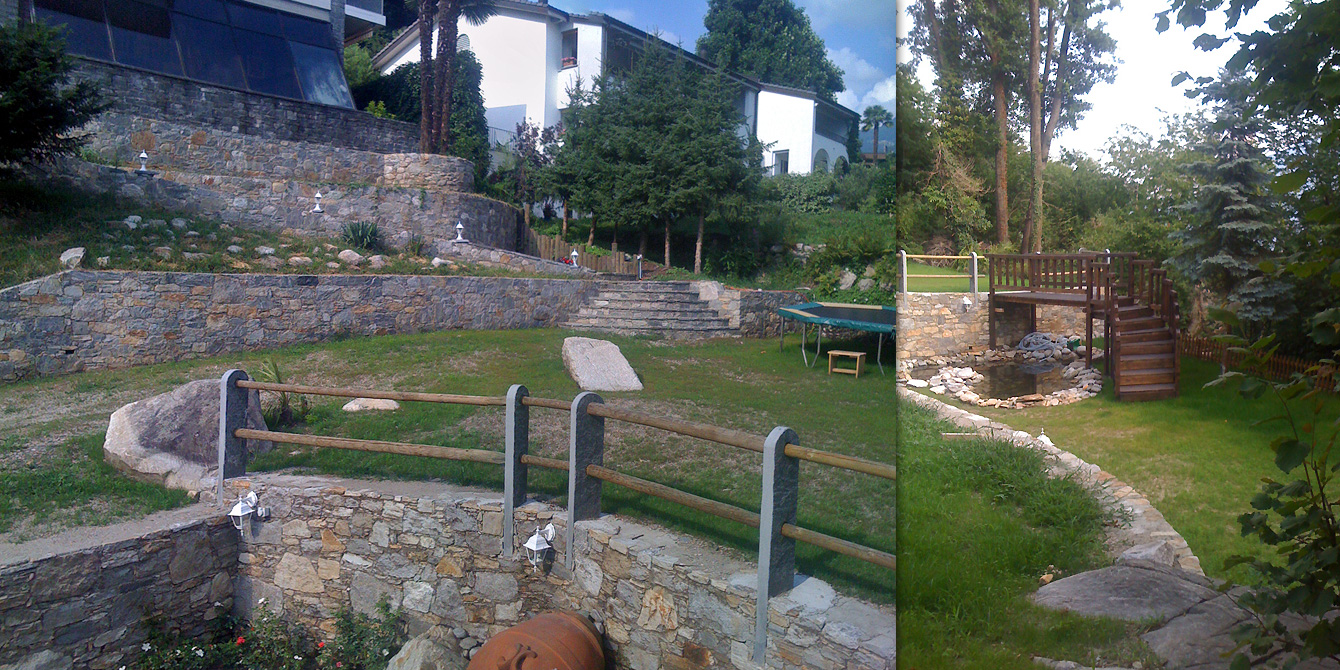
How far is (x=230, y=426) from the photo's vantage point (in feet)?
10.2

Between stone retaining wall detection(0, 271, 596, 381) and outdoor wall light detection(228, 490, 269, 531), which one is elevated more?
stone retaining wall detection(0, 271, 596, 381)

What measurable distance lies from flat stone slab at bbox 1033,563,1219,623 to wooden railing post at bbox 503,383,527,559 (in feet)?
5.82

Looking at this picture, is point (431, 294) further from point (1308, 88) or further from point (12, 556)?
point (1308, 88)

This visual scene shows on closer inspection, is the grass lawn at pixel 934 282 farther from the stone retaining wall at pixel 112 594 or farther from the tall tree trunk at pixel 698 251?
the stone retaining wall at pixel 112 594

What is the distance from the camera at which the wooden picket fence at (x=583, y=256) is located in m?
2.60

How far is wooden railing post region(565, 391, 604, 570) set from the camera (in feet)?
8.80

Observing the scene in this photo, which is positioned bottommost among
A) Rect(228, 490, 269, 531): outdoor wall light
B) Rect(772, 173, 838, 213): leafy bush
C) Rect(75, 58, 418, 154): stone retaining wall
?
Rect(228, 490, 269, 531): outdoor wall light

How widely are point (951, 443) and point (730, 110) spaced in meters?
1.27

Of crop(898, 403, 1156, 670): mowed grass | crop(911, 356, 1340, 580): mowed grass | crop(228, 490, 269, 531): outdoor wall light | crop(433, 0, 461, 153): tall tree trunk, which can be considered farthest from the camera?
crop(228, 490, 269, 531): outdoor wall light

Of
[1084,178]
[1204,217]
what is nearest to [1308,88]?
[1204,217]

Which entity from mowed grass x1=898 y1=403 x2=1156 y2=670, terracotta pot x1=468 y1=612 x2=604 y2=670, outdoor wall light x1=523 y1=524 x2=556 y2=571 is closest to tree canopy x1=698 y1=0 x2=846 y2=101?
mowed grass x1=898 y1=403 x2=1156 y2=670

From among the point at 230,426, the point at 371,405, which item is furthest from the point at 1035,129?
the point at 230,426

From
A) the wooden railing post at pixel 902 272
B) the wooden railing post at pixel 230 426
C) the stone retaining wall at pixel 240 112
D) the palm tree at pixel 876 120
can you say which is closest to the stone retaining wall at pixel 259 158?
the stone retaining wall at pixel 240 112

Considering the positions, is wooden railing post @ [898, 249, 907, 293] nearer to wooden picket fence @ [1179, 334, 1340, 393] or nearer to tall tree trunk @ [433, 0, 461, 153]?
wooden picket fence @ [1179, 334, 1340, 393]
